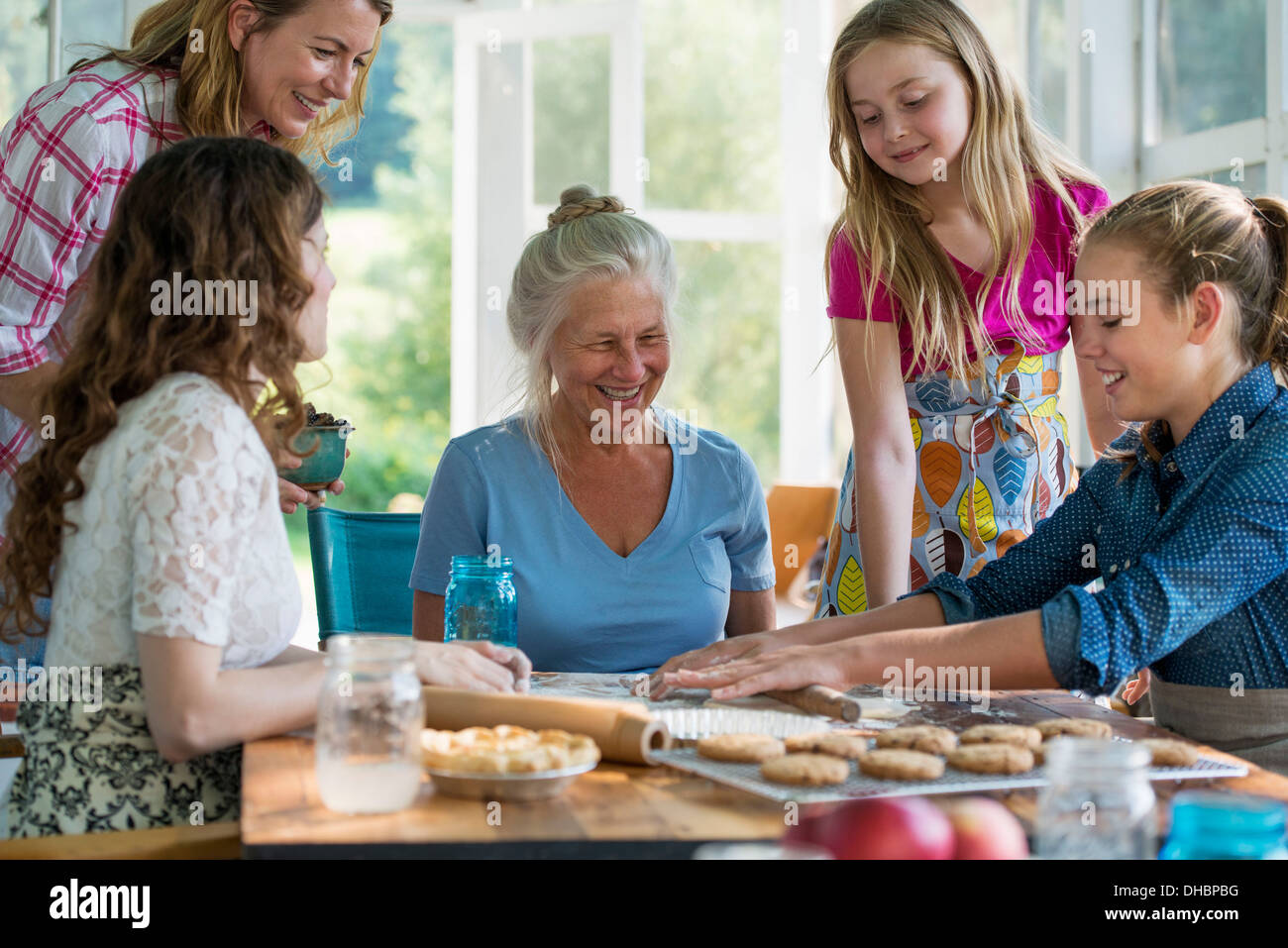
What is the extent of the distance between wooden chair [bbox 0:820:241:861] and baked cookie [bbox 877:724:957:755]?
64 cm

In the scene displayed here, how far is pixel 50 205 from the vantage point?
6.42 feet

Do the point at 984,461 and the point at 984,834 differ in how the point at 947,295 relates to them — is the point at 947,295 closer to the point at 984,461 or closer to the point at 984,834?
the point at 984,461

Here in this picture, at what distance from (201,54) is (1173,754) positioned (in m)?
1.77

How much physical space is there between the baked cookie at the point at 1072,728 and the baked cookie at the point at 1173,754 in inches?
2.7

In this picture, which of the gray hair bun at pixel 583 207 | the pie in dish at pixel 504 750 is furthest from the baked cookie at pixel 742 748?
the gray hair bun at pixel 583 207

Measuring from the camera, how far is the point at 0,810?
189cm

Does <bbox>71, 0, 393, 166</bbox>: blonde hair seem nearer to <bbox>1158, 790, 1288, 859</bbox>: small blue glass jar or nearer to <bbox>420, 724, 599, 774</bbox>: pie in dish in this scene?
<bbox>420, 724, 599, 774</bbox>: pie in dish

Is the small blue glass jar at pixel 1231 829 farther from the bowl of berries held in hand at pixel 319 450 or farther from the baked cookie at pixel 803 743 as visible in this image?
the bowl of berries held in hand at pixel 319 450

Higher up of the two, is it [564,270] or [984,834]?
[564,270]

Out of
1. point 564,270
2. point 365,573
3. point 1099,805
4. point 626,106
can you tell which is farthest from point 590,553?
point 626,106

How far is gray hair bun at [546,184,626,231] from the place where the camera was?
7.86ft

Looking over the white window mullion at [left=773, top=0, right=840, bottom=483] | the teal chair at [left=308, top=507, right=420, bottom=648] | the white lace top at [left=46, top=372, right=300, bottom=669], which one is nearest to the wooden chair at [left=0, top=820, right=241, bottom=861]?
the white lace top at [left=46, top=372, right=300, bottom=669]
